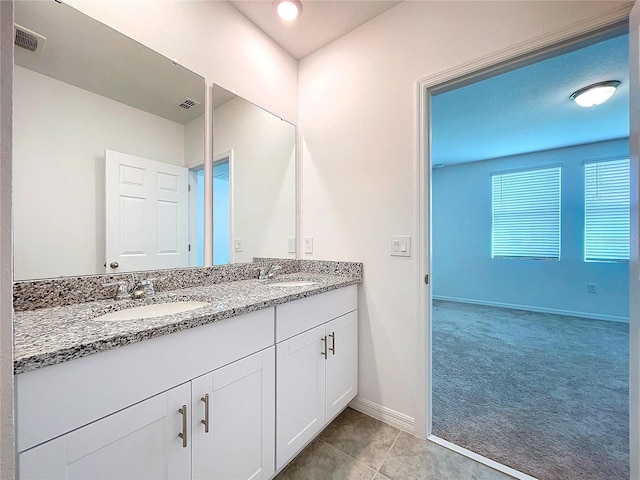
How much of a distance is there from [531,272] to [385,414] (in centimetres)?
389

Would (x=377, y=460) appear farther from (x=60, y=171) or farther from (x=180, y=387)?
(x=60, y=171)

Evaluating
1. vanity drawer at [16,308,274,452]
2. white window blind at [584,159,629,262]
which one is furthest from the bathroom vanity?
white window blind at [584,159,629,262]

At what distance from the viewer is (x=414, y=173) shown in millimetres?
1614

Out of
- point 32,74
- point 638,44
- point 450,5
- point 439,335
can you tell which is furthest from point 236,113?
point 439,335

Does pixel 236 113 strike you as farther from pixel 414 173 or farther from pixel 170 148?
pixel 414 173

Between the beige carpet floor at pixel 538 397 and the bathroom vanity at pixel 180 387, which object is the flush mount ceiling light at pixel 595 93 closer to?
the beige carpet floor at pixel 538 397

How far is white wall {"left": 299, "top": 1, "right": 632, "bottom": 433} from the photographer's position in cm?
152

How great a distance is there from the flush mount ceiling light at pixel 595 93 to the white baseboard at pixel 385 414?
302 cm

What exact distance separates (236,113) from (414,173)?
1170mm

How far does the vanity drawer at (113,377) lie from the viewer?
631mm

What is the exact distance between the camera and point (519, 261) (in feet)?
14.4

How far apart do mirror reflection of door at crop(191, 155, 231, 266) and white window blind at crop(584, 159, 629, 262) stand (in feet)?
15.8

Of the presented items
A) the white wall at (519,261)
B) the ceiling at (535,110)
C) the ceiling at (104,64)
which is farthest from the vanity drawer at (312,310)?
the white wall at (519,261)

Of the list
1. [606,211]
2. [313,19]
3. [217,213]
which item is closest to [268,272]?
[217,213]
